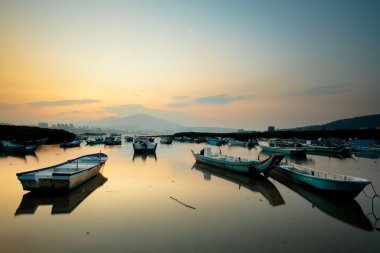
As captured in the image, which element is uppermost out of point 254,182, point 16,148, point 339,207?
point 16,148

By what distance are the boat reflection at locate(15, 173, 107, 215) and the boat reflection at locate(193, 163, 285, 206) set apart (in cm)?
919

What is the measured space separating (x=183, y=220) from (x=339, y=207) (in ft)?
27.0

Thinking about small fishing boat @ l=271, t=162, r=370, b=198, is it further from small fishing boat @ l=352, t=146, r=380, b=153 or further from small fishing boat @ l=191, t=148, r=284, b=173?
small fishing boat @ l=352, t=146, r=380, b=153

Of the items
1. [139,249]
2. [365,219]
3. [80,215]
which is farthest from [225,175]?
[139,249]

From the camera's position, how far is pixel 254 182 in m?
19.0

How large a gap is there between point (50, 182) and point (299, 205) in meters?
13.7

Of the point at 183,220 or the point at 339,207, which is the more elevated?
the point at 339,207

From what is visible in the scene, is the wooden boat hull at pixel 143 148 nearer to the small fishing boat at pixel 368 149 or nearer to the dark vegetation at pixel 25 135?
the dark vegetation at pixel 25 135

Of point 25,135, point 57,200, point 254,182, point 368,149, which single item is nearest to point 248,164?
point 254,182

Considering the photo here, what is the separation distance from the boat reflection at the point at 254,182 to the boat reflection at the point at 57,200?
9189mm

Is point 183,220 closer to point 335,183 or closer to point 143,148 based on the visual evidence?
point 335,183

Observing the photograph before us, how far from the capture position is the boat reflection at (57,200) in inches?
480

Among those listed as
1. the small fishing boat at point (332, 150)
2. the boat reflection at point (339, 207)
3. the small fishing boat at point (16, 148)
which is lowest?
the boat reflection at point (339, 207)

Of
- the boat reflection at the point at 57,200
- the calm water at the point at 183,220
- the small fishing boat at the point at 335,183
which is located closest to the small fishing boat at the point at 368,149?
the calm water at the point at 183,220
